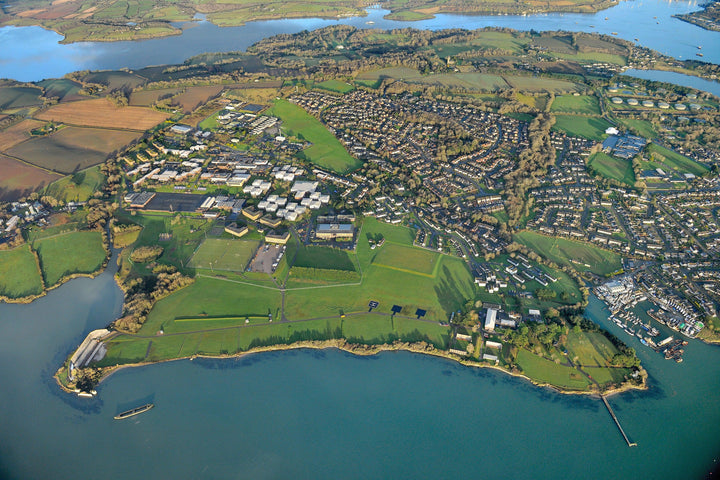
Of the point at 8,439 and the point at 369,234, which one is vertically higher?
the point at 369,234

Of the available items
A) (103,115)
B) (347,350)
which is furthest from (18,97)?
(347,350)

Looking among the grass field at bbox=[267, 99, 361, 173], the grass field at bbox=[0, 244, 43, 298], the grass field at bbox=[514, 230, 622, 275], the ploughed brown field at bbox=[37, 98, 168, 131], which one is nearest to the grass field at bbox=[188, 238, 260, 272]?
the grass field at bbox=[0, 244, 43, 298]

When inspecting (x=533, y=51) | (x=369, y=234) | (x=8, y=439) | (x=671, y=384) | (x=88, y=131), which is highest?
(x=533, y=51)

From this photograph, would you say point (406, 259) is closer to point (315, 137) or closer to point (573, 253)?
point (573, 253)

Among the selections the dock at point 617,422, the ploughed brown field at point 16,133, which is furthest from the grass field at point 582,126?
the ploughed brown field at point 16,133

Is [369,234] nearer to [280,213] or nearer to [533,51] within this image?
[280,213]

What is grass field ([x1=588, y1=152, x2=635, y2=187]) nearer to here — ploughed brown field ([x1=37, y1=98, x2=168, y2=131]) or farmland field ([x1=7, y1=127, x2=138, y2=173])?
ploughed brown field ([x1=37, y1=98, x2=168, y2=131])

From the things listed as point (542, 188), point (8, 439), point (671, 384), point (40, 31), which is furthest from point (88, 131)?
point (40, 31)
